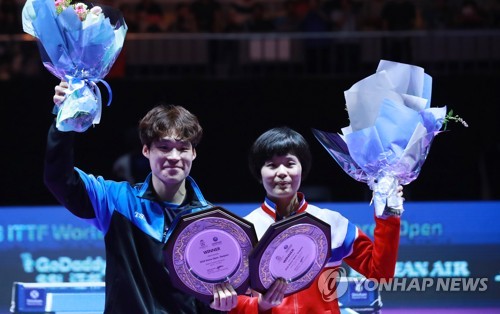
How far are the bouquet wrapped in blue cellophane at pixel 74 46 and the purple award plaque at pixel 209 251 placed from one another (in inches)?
16.3

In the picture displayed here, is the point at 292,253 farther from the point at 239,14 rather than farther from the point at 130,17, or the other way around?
the point at 239,14

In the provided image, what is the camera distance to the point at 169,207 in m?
2.99

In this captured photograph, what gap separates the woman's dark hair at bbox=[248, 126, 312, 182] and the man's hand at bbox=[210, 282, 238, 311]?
55cm

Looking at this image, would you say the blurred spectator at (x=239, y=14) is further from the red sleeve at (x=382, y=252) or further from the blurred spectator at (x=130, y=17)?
the red sleeve at (x=382, y=252)

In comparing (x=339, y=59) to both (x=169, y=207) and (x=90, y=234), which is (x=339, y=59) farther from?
(x=169, y=207)

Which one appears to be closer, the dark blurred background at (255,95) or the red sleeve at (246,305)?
the red sleeve at (246,305)

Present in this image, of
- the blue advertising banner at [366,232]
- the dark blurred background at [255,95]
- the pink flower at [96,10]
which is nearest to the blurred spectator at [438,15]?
the dark blurred background at [255,95]

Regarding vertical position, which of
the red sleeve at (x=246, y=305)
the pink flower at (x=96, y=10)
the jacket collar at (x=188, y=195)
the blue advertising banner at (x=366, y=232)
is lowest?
the blue advertising banner at (x=366, y=232)

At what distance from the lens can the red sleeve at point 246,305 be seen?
2.87m

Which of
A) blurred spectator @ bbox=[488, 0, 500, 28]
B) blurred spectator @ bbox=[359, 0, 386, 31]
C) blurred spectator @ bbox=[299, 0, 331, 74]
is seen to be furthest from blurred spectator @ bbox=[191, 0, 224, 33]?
blurred spectator @ bbox=[488, 0, 500, 28]

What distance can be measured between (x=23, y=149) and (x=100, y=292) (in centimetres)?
422

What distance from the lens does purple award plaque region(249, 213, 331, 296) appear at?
8.84 feet

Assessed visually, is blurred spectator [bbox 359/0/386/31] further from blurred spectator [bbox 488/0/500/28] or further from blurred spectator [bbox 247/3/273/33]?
blurred spectator [bbox 488/0/500/28]

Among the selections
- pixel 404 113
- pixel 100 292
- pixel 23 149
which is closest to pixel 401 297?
pixel 100 292
